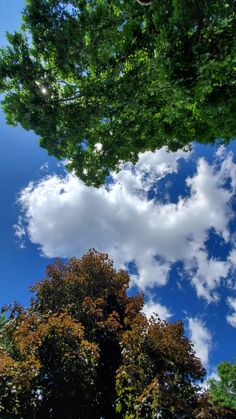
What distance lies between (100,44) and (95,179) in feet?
20.1

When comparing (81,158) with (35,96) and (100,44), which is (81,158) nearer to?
(35,96)

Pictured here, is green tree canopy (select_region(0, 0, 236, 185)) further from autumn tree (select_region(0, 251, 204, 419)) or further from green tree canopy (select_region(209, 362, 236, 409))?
green tree canopy (select_region(209, 362, 236, 409))

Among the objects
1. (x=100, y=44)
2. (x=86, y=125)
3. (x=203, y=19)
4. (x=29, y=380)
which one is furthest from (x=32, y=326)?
(x=203, y=19)

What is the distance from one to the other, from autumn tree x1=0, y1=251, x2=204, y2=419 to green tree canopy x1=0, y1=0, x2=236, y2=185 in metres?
7.62

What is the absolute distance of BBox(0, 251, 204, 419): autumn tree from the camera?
995 cm

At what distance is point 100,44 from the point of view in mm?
8492

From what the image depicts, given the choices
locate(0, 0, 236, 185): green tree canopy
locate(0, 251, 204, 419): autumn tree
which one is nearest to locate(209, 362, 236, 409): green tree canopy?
locate(0, 251, 204, 419): autumn tree

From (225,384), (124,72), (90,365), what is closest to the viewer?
(124,72)

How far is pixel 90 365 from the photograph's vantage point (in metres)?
11.5

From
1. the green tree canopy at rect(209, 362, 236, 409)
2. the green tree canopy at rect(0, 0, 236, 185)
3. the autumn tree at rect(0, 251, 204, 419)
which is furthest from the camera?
the green tree canopy at rect(209, 362, 236, 409)

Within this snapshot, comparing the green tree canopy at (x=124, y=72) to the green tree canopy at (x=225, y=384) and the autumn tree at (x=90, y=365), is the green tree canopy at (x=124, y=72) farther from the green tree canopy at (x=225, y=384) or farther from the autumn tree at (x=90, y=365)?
the green tree canopy at (x=225, y=384)

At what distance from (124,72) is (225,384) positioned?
40929mm

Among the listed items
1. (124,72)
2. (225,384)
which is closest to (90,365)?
(124,72)

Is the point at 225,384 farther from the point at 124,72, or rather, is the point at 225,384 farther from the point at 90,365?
the point at 124,72
